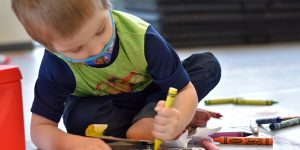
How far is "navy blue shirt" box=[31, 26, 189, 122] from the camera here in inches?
35.1

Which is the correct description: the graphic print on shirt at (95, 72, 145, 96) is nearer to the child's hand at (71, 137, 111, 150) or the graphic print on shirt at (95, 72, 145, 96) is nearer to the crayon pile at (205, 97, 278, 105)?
the child's hand at (71, 137, 111, 150)

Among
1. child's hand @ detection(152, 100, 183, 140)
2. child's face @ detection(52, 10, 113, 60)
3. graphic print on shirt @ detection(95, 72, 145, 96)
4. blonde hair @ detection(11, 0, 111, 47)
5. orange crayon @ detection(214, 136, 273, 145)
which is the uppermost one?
blonde hair @ detection(11, 0, 111, 47)

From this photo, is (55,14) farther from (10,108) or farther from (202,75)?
(202,75)

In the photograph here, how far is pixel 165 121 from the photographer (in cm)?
76

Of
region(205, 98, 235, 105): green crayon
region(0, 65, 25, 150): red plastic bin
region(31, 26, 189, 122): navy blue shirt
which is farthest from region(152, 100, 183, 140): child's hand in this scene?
region(205, 98, 235, 105): green crayon

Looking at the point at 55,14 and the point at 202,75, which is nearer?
the point at 55,14

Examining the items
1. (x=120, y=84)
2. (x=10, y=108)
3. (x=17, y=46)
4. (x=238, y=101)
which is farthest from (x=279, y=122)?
(x=17, y=46)

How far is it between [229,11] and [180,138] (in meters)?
2.31

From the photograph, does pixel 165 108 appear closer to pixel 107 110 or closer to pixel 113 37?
pixel 113 37

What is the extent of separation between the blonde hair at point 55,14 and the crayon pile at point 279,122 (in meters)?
0.54

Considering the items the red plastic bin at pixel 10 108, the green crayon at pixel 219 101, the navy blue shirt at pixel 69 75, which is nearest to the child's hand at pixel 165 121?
the navy blue shirt at pixel 69 75

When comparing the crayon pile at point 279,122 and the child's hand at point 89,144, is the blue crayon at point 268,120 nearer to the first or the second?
the crayon pile at point 279,122

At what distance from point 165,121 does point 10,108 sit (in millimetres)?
271

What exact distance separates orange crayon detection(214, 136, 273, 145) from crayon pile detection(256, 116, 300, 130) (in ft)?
0.37
